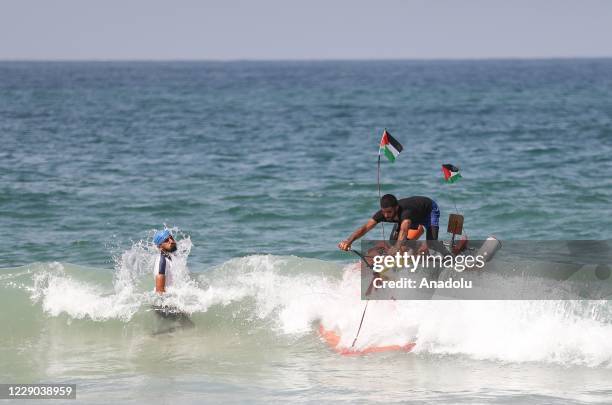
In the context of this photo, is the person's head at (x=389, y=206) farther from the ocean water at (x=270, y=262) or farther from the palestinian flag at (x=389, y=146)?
the palestinian flag at (x=389, y=146)

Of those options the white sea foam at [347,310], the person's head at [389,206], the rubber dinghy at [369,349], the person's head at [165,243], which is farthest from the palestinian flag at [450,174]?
the person's head at [165,243]

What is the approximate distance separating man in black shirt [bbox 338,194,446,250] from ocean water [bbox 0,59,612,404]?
3.36 ft

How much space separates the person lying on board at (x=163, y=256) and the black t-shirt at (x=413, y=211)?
2.87 meters

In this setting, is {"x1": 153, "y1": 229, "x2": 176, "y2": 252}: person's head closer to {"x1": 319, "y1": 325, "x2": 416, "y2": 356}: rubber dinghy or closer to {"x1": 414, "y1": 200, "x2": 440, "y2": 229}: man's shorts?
{"x1": 319, "y1": 325, "x2": 416, "y2": 356}: rubber dinghy

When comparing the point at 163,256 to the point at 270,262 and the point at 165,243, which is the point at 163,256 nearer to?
the point at 165,243

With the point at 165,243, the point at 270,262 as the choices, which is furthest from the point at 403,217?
the point at 270,262

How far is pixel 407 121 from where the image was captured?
5278cm

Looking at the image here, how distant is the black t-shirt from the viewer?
13750 mm

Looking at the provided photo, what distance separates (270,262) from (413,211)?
4364mm

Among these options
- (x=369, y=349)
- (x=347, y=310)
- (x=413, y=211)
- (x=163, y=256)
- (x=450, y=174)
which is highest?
(x=450, y=174)

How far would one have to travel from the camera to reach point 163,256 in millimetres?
13734

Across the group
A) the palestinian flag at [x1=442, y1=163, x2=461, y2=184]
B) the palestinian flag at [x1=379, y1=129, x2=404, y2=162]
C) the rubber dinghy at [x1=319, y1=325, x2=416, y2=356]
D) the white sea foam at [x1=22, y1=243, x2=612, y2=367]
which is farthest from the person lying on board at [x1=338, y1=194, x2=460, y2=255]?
the rubber dinghy at [x1=319, y1=325, x2=416, y2=356]

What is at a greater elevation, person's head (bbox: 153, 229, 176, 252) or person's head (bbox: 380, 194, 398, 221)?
person's head (bbox: 380, 194, 398, 221)

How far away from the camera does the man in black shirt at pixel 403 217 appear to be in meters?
13.6
